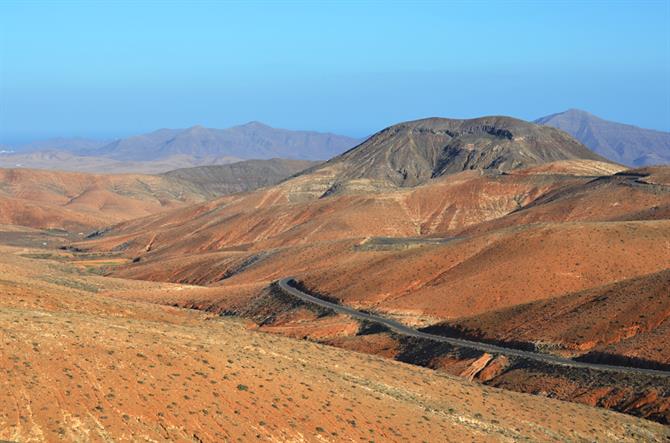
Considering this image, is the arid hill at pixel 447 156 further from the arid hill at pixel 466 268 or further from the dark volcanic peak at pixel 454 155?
the arid hill at pixel 466 268

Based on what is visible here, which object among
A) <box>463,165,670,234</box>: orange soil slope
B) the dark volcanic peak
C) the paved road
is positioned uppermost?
the dark volcanic peak

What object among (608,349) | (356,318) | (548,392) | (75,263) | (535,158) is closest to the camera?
(548,392)

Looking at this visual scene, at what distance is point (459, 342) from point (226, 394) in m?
27.0

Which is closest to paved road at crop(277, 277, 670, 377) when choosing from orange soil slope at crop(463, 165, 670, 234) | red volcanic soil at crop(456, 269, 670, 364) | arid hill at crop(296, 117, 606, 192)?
red volcanic soil at crop(456, 269, 670, 364)

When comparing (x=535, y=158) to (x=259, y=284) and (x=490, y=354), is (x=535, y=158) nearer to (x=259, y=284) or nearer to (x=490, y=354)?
(x=259, y=284)

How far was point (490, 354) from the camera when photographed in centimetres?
5328

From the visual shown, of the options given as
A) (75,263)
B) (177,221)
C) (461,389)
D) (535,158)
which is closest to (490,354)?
(461,389)

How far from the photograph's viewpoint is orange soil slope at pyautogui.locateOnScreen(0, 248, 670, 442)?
28.4 m

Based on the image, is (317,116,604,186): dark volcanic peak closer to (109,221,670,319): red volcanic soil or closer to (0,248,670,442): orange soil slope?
(109,221,670,319): red volcanic soil

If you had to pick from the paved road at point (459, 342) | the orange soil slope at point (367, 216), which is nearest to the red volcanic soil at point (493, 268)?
the paved road at point (459, 342)

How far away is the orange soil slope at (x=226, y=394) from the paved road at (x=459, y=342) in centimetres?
565

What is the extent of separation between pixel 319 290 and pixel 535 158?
370 ft

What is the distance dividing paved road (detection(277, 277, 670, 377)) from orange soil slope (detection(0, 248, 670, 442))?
565 centimetres

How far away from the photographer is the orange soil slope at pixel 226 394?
28.4 m
